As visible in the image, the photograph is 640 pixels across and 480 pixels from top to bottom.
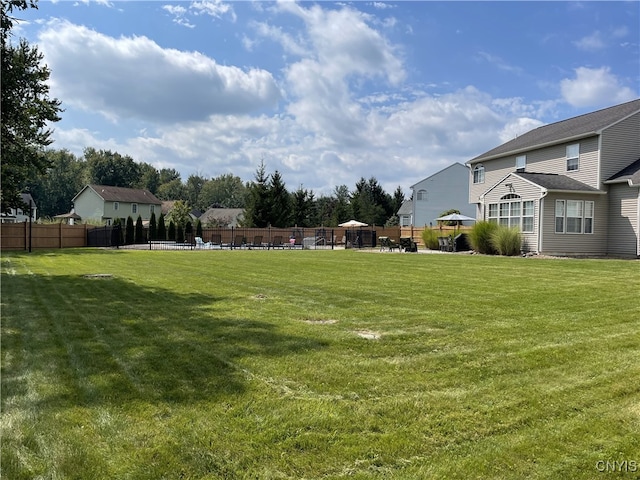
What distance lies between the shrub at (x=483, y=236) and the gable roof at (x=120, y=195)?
152 feet

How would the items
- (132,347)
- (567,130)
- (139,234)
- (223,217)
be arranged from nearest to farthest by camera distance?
(132,347)
(567,130)
(139,234)
(223,217)

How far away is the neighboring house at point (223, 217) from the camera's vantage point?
6349 cm

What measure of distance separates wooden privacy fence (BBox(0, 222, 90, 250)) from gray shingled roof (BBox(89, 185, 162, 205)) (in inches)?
1003

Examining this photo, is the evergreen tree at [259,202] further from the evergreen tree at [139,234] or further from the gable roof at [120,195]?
the gable roof at [120,195]

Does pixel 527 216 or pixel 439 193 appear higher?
pixel 439 193

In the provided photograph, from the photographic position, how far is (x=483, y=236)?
20.0 metres

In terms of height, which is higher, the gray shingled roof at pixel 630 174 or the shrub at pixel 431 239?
the gray shingled roof at pixel 630 174

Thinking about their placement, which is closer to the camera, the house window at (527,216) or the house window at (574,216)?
the house window at (574,216)

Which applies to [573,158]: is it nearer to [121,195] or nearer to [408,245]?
[408,245]

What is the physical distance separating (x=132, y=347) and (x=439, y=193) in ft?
136

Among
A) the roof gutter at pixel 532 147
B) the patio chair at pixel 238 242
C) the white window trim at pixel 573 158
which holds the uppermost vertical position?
the roof gutter at pixel 532 147

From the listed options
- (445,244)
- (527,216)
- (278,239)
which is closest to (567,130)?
(527,216)

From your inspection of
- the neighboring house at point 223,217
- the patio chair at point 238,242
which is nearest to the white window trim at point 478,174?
the patio chair at point 238,242

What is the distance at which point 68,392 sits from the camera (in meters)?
3.40
